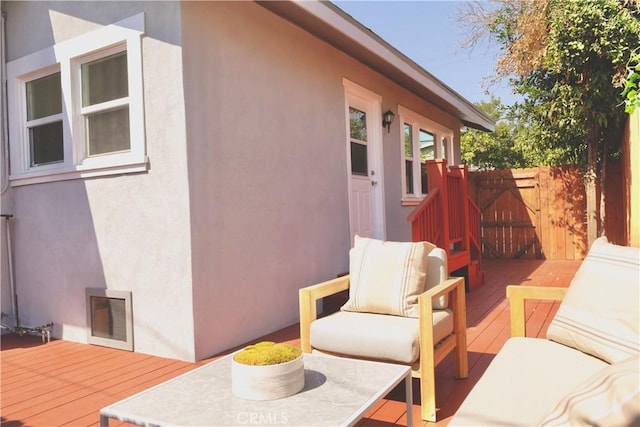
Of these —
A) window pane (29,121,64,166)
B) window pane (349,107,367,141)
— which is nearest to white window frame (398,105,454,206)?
window pane (349,107,367,141)

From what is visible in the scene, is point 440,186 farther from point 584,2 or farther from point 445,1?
point 445,1

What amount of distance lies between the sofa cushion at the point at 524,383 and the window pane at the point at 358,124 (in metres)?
4.14

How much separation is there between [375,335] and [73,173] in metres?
3.13

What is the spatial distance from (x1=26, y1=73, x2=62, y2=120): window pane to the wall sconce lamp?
12.9 ft

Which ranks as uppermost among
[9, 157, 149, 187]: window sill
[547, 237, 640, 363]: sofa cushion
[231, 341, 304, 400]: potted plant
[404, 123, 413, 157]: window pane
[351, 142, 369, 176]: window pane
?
[404, 123, 413, 157]: window pane

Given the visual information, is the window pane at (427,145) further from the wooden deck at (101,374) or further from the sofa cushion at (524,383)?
the sofa cushion at (524,383)

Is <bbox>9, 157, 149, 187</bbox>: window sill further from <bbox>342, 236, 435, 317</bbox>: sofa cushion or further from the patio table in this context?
the patio table

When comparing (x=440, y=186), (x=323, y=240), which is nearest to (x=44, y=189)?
(x=323, y=240)

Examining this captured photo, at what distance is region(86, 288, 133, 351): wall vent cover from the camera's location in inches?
147

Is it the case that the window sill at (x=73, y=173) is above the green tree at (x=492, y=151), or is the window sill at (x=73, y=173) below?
below

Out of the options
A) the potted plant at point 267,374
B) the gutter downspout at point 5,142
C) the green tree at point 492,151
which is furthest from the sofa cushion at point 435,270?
the green tree at point 492,151

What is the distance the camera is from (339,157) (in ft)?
17.6

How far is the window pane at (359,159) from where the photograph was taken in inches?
229

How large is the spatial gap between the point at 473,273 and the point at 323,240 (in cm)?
220
